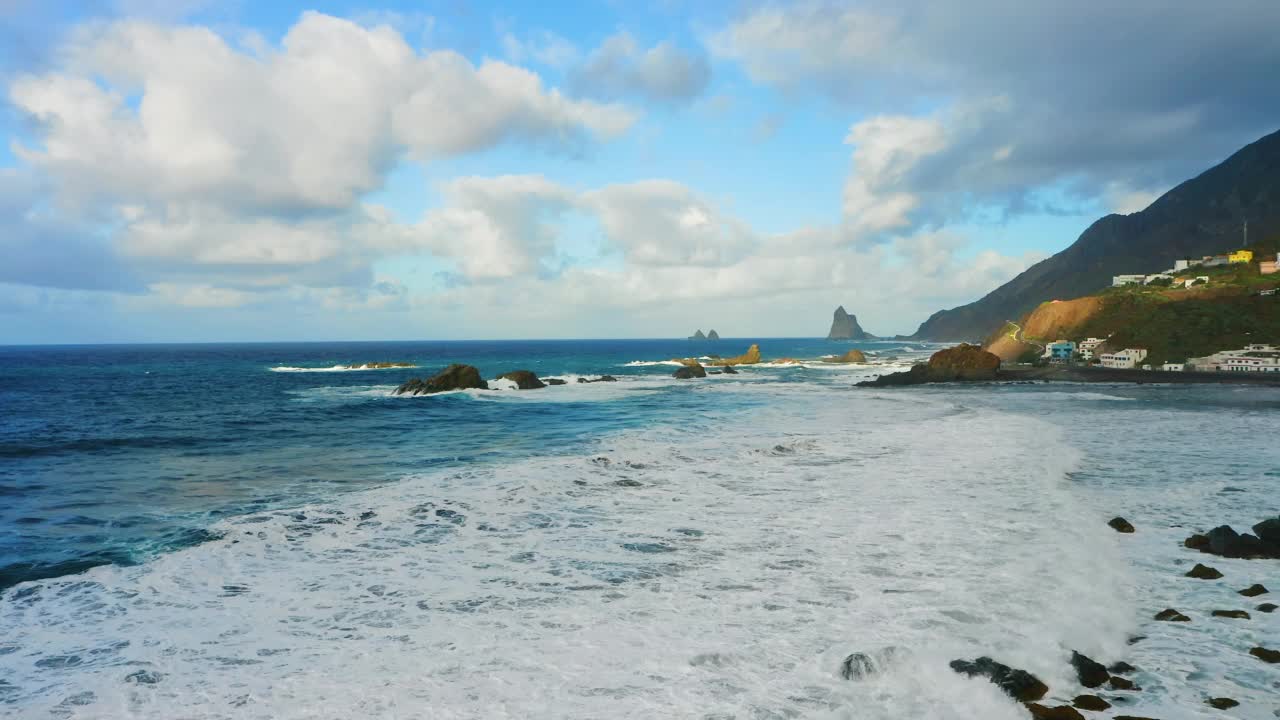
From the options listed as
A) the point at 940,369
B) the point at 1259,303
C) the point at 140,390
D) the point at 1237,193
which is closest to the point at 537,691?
the point at 940,369

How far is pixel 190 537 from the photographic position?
525 inches

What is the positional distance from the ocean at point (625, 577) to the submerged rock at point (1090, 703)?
21 centimetres

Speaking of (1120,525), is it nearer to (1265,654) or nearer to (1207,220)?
(1265,654)

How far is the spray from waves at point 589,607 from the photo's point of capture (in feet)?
22.0

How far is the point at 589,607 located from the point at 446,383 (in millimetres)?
49445

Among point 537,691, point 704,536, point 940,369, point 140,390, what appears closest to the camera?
point 537,691

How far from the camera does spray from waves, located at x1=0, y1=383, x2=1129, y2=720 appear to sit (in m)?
6.71

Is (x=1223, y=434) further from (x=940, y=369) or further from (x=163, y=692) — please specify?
(x=940, y=369)

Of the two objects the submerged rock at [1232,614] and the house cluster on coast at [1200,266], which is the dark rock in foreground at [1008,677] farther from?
the house cluster on coast at [1200,266]

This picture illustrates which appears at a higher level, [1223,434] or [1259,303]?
[1259,303]

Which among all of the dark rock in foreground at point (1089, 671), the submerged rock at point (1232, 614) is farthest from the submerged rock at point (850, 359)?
the dark rock in foreground at point (1089, 671)

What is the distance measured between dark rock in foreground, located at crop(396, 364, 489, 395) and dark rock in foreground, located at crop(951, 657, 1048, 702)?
169ft

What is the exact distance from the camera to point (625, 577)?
10328mm

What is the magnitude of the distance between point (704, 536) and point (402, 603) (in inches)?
230
